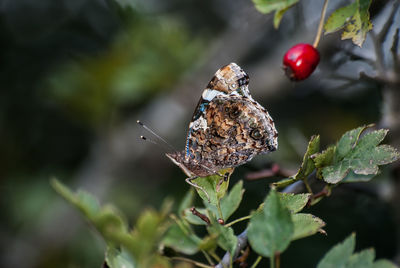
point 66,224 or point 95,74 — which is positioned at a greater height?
point 95,74

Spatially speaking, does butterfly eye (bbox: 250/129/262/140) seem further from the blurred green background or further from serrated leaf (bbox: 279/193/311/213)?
the blurred green background

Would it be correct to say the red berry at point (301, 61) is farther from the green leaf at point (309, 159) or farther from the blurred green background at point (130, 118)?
the blurred green background at point (130, 118)

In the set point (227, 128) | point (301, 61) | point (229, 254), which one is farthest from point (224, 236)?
Answer: point (301, 61)

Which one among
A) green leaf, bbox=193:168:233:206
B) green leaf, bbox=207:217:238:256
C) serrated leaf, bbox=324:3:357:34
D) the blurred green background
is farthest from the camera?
the blurred green background

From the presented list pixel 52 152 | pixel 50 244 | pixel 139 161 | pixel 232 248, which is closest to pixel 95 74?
pixel 139 161

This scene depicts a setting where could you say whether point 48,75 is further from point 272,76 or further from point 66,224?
point 272,76

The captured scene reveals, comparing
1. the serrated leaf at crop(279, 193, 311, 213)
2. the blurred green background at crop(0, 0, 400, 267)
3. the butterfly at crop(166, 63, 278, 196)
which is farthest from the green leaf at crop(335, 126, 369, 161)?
the blurred green background at crop(0, 0, 400, 267)

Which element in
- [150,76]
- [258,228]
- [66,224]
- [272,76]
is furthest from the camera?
[66,224]

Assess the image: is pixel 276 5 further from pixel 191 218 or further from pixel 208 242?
pixel 208 242
